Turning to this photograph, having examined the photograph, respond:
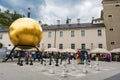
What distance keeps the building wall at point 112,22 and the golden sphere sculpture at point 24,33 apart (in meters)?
48.9

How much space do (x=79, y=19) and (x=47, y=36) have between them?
10351 mm

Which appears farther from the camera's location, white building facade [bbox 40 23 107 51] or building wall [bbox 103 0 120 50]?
white building facade [bbox 40 23 107 51]

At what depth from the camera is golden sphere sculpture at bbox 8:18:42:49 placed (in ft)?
8.03

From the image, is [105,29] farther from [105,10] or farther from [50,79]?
[50,79]

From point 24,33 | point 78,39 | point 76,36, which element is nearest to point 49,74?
point 24,33

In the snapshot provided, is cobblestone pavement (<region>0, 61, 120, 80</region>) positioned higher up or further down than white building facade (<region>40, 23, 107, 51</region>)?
further down

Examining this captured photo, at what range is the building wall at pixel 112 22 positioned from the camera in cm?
4984

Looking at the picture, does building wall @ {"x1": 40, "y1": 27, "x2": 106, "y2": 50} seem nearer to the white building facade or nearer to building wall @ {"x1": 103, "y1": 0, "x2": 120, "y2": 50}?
the white building facade

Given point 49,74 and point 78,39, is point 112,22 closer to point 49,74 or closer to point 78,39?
point 78,39

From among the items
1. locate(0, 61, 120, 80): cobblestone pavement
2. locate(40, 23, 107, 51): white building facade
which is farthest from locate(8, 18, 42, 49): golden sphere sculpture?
locate(40, 23, 107, 51): white building facade

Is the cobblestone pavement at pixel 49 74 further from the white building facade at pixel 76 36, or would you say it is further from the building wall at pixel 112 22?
the white building facade at pixel 76 36

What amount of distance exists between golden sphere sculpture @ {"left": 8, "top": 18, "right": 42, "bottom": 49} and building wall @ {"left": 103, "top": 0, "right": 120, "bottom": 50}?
1926 inches

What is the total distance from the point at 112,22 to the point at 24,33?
5050cm

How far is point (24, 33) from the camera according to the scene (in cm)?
246
